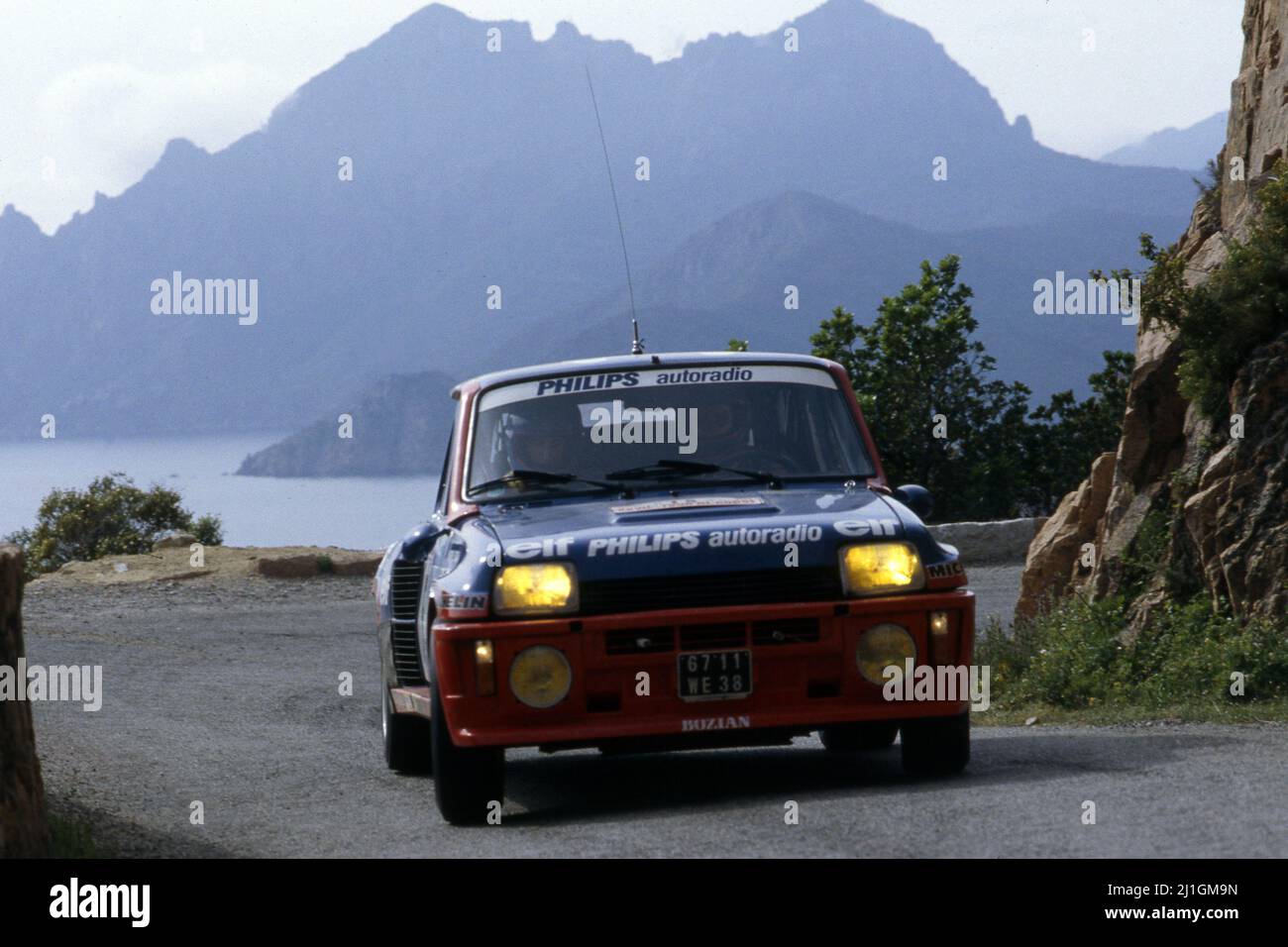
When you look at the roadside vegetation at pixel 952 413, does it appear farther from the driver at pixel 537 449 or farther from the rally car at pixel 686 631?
the rally car at pixel 686 631

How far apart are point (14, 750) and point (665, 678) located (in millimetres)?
2326

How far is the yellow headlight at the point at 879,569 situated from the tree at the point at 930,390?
21.9 metres

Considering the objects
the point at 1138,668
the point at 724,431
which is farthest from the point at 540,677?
the point at 1138,668

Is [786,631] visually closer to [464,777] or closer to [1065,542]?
[464,777]

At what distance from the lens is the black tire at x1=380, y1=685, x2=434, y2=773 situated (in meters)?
8.58

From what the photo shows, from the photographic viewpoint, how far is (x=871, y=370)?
95.3 feet

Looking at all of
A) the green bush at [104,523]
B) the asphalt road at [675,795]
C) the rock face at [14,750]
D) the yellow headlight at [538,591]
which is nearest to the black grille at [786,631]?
the asphalt road at [675,795]

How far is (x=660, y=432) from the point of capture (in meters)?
7.86

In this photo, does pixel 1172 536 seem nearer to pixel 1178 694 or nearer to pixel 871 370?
pixel 1178 694

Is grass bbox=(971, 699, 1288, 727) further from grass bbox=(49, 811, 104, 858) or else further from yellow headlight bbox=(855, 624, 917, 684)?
grass bbox=(49, 811, 104, 858)

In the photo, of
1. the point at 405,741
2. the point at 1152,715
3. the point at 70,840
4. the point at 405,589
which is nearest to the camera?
the point at 70,840

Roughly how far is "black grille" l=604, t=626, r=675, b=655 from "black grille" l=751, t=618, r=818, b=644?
33 centimetres

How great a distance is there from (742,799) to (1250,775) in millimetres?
1984

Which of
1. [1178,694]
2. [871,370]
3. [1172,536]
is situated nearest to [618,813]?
[1178,694]
